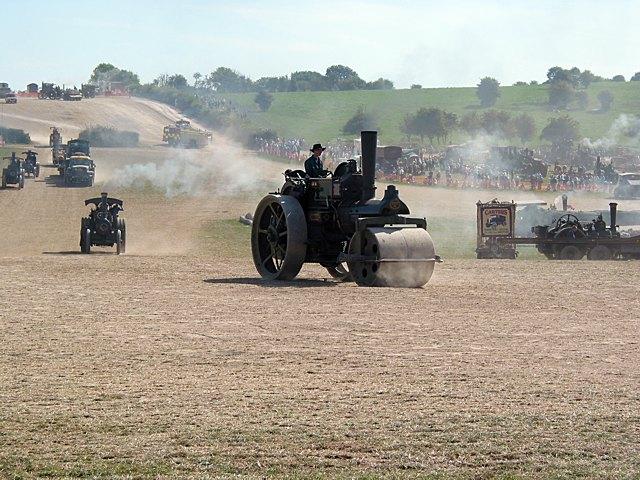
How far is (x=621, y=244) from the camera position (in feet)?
126

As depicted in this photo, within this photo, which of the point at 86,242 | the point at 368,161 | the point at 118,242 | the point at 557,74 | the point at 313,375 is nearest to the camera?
the point at 313,375

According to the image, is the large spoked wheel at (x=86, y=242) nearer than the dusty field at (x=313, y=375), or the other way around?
the dusty field at (x=313, y=375)

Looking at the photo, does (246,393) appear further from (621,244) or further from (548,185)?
(548,185)

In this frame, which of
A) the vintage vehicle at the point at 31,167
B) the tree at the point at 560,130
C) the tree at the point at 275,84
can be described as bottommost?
the vintage vehicle at the point at 31,167

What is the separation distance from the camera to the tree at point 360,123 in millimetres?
82062

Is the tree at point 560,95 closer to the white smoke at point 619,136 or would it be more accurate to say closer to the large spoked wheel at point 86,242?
the white smoke at point 619,136

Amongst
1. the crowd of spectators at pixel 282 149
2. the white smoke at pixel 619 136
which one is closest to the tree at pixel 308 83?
the white smoke at pixel 619 136

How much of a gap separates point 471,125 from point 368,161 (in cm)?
10420

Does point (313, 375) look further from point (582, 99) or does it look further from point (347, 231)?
point (582, 99)

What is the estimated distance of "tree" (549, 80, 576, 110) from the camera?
150500 millimetres

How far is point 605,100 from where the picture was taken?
146125mm

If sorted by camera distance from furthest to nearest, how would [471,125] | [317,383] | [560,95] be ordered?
[560,95]
[471,125]
[317,383]

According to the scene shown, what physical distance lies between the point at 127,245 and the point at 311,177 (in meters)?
15.7

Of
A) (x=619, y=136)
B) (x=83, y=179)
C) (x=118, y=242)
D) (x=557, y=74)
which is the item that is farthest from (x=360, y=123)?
(x=557, y=74)
